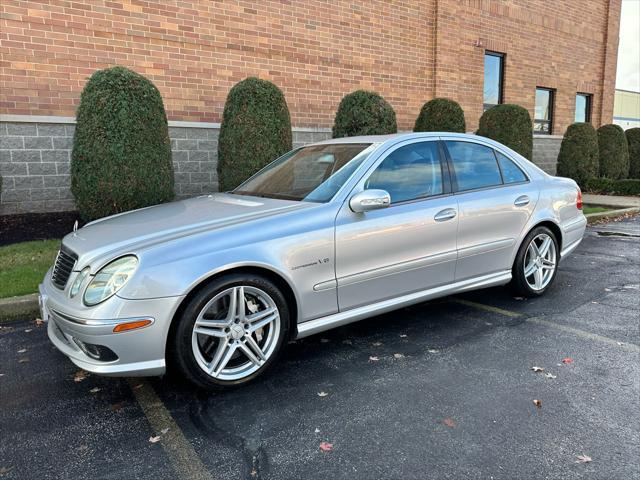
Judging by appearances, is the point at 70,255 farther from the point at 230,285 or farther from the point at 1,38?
the point at 1,38

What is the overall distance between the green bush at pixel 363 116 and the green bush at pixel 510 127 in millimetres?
3815

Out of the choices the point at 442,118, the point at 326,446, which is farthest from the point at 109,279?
the point at 442,118

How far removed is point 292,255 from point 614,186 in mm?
13285

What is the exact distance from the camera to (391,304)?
3750 millimetres

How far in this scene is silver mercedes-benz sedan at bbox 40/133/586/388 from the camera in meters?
2.82

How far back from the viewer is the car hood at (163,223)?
3.00m

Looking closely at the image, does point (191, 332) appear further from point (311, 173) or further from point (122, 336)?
point (311, 173)

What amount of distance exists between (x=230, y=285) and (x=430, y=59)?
35.1 feet

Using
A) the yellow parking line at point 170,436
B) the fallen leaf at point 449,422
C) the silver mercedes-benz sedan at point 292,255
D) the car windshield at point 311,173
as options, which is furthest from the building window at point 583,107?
the yellow parking line at point 170,436

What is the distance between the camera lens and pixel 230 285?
9.89 ft

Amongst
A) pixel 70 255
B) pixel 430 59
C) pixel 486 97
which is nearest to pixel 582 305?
pixel 70 255

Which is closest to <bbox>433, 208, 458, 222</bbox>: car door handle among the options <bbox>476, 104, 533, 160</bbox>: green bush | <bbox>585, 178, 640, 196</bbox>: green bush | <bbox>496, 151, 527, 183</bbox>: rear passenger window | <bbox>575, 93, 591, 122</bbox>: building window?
<bbox>496, 151, 527, 183</bbox>: rear passenger window

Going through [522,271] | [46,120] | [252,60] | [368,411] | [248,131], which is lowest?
[368,411]

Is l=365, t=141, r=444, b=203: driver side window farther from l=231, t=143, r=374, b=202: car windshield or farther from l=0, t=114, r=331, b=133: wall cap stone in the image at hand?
l=0, t=114, r=331, b=133: wall cap stone
